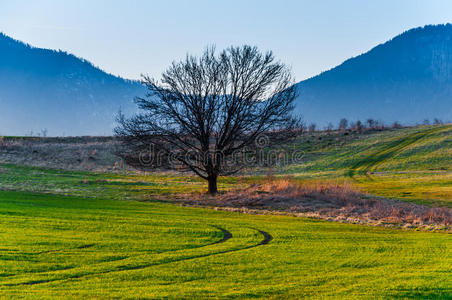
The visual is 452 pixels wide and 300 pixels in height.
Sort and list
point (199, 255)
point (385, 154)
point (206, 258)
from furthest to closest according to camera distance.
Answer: point (385, 154), point (199, 255), point (206, 258)

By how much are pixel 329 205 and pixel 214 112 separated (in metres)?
12.4

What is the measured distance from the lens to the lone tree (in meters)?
38.4

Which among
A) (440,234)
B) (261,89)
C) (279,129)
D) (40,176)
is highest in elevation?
(261,89)

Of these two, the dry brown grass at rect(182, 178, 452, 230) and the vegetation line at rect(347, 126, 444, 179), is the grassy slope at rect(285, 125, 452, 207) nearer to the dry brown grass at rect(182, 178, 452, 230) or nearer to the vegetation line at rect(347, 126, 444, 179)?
the vegetation line at rect(347, 126, 444, 179)

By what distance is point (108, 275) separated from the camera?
12422 millimetres

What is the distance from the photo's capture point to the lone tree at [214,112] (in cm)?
3841

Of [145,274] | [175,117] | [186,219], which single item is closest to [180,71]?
[175,117]

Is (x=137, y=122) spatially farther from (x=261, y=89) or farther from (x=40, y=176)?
(x=40, y=176)

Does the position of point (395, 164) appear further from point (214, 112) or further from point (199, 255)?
point (199, 255)

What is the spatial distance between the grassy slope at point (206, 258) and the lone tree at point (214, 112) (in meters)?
14.8

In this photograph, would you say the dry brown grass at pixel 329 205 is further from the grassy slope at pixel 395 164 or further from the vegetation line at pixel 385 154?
the vegetation line at pixel 385 154

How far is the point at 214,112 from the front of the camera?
38.4 m

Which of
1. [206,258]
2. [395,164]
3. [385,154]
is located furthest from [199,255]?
[385,154]

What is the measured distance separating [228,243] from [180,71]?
23804 mm
